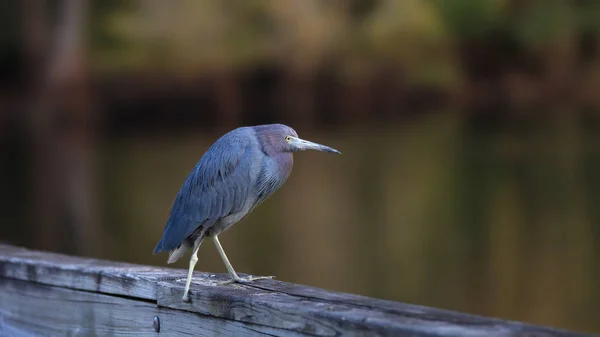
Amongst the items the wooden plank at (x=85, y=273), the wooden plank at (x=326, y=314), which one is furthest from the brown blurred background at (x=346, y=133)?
the wooden plank at (x=326, y=314)

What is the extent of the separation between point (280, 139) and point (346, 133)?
18681mm

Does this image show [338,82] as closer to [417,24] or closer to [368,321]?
[417,24]

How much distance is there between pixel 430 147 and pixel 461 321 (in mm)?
16950

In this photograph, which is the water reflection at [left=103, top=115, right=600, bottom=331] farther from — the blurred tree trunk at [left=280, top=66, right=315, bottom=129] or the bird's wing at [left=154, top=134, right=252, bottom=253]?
the blurred tree trunk at [left=280, top=66, right=315, bottom=129]

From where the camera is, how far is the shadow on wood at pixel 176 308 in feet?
6.51

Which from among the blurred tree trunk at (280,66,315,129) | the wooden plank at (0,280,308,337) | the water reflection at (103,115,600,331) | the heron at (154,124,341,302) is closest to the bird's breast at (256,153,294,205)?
the heron at (154,124,341,302)

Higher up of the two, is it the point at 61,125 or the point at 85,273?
the point at 85,273

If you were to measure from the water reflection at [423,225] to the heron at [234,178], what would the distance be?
473cm

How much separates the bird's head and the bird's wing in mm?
57

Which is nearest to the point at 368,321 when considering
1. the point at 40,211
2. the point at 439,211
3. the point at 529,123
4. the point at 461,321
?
the point at 461,321

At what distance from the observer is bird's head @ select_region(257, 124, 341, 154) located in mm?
2807

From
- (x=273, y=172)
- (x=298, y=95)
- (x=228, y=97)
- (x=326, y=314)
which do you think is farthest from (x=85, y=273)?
(x=298, y=95)

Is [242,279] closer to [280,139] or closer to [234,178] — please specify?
[234,178]

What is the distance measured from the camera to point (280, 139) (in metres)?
2.82
